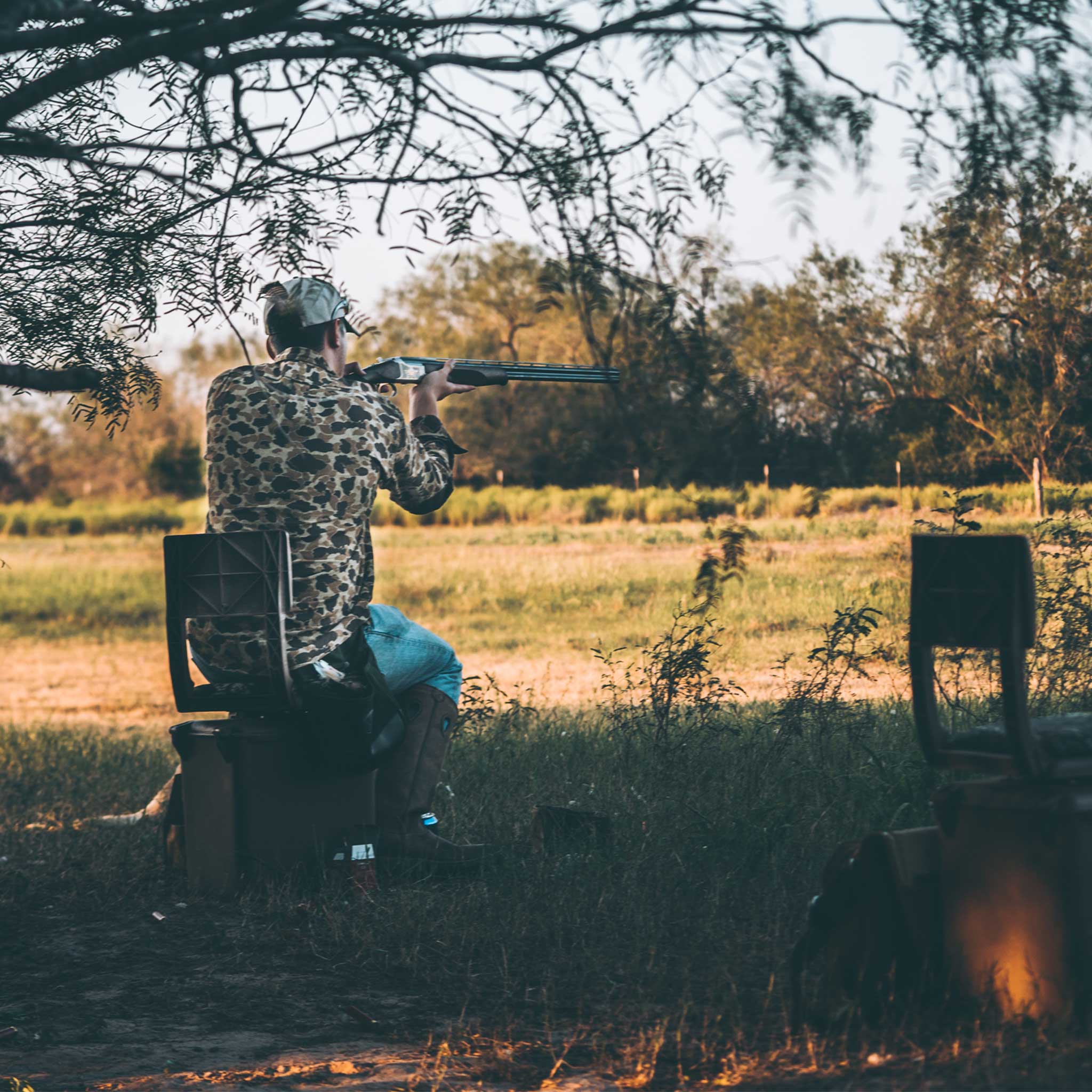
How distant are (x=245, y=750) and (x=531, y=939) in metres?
1.25

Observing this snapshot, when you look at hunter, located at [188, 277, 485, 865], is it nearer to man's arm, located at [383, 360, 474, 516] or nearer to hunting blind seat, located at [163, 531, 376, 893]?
man's arm, located at [383, 360, 474, 516]

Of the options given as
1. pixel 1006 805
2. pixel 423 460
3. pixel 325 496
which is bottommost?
pixel 1006 805

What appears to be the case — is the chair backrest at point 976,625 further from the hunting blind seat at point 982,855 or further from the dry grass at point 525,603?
the dry grass at point 525,603

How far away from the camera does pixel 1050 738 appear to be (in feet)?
9.66

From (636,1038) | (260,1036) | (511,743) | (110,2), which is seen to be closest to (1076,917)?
(636,1038)

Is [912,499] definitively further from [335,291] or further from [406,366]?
[335,291]

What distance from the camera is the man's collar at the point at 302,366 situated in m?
4.73

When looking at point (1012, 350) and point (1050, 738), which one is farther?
point (1012, 350)

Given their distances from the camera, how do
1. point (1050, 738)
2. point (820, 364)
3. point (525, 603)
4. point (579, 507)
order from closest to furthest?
point (1050, 738) → point (820, 364) → point (525, 603) → point (579, 507)

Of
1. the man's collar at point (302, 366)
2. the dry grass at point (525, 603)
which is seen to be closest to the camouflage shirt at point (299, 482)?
the man's collar at point (302, 366)

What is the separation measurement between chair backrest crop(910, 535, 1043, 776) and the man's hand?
2612 millimetres

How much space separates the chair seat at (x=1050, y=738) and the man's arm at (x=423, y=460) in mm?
2196

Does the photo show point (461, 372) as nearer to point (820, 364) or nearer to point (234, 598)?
point (234, 598)

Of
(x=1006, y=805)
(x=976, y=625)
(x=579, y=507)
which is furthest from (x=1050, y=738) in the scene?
(x=579, y=507)
